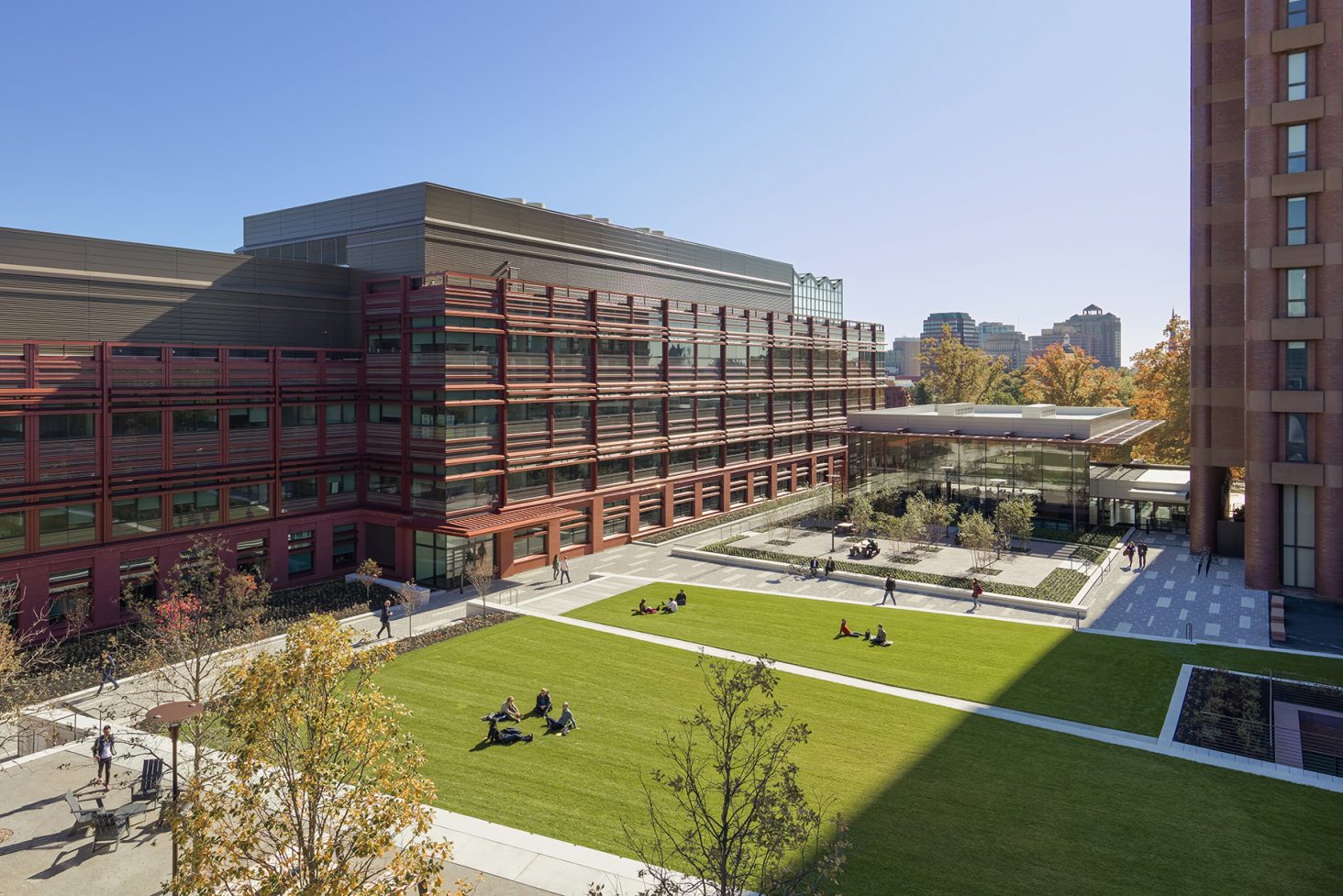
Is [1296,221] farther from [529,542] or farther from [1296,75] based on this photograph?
[529,542]

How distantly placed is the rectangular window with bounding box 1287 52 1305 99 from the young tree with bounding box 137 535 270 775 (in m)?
54.1

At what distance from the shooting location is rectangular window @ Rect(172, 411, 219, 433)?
38562 mm

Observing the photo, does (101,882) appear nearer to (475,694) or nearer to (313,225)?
(475,694)

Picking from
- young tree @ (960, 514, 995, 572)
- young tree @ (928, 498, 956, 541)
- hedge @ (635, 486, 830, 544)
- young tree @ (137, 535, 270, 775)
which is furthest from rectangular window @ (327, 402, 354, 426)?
young tree @ (928, 498, 956, 541)

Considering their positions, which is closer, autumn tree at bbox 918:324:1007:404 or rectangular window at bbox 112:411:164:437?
rectangular window at bbox 112:411:164:437

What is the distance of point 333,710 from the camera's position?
12070mm

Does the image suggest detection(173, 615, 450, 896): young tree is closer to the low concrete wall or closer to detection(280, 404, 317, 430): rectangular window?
detection(280, 404, 317, 430): rectangular window

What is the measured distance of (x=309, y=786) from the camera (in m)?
11.4

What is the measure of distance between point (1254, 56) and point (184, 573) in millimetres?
60772

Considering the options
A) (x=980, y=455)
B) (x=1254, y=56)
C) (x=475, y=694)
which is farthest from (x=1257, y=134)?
(x=475, y=694)

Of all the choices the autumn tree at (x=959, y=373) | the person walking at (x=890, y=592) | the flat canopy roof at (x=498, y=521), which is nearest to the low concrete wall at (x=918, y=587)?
the person walking at (x=890, y=592)

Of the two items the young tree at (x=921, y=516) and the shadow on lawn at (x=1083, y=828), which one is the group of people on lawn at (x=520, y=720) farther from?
the young tree at (x=921, y=516)

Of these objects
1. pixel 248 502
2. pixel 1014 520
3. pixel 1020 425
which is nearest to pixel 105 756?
pixel 248 502

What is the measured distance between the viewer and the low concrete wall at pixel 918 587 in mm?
39469
